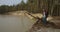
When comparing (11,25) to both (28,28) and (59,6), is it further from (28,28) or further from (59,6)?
(59,6)

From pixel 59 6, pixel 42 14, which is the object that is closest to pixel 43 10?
pixel 42 14

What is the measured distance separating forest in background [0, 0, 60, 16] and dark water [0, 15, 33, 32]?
0.19 metres

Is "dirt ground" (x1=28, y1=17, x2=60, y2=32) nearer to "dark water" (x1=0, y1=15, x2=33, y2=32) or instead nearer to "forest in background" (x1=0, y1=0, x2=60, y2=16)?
"dark water" (x1=0, y1=15, x2=33, y2=32)

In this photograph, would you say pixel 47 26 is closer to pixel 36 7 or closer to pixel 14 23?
pixel 36 7

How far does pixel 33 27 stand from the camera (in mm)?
3799

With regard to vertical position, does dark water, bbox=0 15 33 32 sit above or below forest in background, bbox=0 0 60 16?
below

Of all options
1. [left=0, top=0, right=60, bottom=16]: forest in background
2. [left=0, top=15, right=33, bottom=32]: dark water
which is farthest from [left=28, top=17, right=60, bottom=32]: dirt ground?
[left=0, top=0, right=60, bottom=16]: forest in background

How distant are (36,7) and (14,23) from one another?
2.21 ft

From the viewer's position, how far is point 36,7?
421 cm

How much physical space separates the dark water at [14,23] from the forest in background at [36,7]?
185 millimetres

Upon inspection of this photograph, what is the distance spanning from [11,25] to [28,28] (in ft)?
1.33

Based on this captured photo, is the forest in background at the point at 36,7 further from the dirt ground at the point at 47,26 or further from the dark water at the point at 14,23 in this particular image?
the dirt ground at the point at 47,26

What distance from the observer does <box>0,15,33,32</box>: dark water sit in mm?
3672

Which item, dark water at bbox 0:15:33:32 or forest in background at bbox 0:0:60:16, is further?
forest in background at bbox 0:0:60:16
